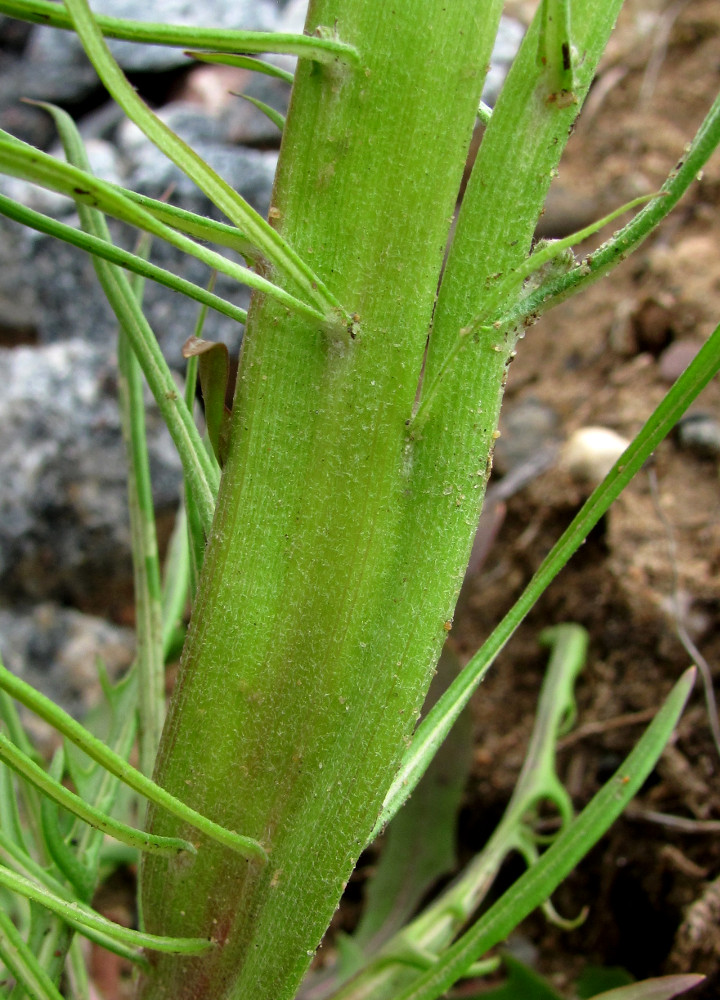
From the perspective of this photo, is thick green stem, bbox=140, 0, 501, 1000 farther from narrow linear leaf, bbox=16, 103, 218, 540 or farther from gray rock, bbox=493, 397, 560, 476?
gray rock, bbox=493, 397, 560, 476

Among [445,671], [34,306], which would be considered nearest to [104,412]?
[34,306]

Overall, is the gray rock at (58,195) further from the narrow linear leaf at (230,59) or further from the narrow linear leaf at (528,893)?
the narrow linear leaf at (528,893)

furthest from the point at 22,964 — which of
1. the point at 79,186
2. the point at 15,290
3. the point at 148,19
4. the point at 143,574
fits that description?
the point at 148,19

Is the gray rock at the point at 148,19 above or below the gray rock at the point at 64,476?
above

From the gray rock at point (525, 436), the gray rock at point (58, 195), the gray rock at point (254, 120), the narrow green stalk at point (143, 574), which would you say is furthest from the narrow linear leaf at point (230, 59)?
the gray rock at point (254, 120)

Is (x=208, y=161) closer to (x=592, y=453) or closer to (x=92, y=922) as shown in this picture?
(x=592, y=453)

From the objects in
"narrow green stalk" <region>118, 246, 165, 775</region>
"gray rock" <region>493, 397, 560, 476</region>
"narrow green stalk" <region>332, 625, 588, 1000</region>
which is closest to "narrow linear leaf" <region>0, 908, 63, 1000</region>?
"narrow green stalk" <region>118, 246, 165, 775</region>

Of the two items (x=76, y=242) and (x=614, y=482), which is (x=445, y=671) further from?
(x=76, y=242)
